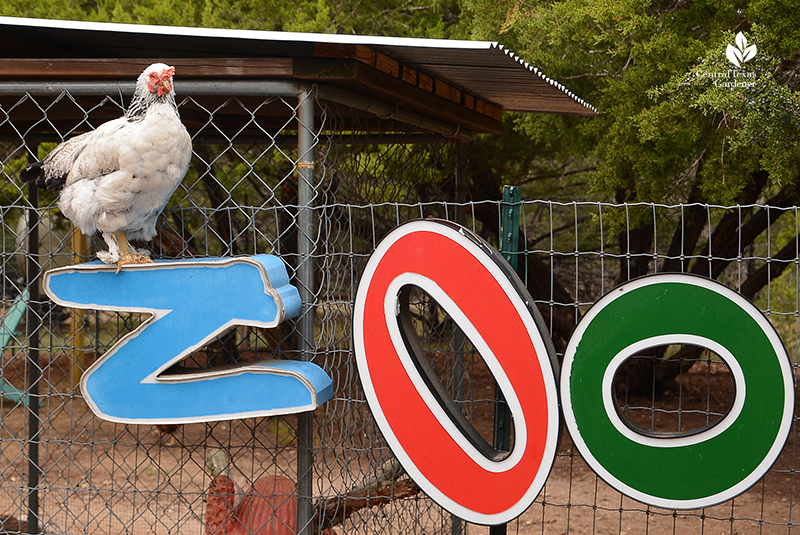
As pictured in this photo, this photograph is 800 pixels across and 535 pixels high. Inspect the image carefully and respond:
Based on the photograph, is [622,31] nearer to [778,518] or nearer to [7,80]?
[7,80]

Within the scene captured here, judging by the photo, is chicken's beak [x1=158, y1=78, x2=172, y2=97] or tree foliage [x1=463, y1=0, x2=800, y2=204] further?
tree foliage [x1=463, y1=0, x2=800, y2=204]

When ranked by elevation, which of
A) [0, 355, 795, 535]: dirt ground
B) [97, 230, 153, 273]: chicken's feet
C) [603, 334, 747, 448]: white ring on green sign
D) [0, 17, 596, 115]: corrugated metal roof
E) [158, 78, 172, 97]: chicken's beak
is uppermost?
[0, 17, 596, 115]: corrugated metal roof

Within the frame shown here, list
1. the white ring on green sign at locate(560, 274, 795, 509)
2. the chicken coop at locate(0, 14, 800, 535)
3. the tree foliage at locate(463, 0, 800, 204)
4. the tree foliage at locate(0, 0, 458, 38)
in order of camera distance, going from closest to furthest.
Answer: the white ring on green sign at locate(560, 274, 795, 509)
the chicken coop at locate(0, 14, 800, 535)
the tree foliage at locate(463, 0, 800, 204)
the tree foliage at locate(0, 0, 458, 38)

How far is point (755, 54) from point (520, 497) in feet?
9.59

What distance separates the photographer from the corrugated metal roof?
2.61 meters

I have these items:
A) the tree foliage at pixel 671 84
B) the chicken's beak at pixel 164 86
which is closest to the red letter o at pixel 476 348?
the chicken's beak at pixel 164 86

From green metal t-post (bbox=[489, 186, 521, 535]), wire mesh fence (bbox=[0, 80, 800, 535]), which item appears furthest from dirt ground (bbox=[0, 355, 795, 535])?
green metal t-post (bbox=[489, 186, 521, 535])

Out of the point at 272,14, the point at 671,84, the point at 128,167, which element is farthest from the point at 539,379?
the point at 272,14

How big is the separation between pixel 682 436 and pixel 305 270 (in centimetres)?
150

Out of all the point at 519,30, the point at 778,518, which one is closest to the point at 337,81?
the point at 519,30

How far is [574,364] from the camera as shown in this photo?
239 cm

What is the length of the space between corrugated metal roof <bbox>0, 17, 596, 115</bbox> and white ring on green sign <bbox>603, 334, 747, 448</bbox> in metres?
1.16

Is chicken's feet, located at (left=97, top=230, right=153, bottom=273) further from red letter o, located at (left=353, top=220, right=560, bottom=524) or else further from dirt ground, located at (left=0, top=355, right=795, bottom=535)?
dirt ground, located at (left=0, top=355, right=795, bottom=535)

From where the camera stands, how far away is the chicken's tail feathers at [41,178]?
285 cm
